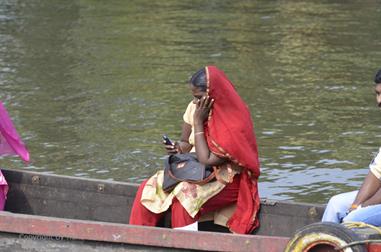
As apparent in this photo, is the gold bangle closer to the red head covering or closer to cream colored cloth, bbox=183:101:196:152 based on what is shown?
the red head covering

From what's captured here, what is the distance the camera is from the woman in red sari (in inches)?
245

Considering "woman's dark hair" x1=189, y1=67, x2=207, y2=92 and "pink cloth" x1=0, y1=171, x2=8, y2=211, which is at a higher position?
"woman's dark hair" x1=189, y1=67, x2=207, y2=92

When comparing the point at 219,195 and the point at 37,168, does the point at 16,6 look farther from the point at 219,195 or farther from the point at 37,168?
the point at 219,195

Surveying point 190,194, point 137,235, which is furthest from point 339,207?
point 137,235

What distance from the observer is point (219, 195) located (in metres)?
6.35

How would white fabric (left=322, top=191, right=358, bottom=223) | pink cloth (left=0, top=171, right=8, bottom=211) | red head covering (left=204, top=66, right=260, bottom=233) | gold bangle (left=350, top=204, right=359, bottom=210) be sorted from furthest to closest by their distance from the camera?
pink cloth (left=0, top=171, right=8, bottom=211) < red head covering (left=204, top=66, right=260, bottom=233) < white fabric (left=322, top=191, right=358, bottom=223) < gold bangle (left=350, top=204, right=359, bottom=210)

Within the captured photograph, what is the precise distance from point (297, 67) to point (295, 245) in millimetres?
10003

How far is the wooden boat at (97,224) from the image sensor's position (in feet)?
18.2

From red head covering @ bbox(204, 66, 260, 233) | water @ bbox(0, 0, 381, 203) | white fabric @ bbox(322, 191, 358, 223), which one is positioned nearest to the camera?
white fabric @ bbox(322, 191, 358, 223)

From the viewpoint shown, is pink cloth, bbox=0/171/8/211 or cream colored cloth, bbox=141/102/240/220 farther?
pink cloth, bbox=0/171/8/211

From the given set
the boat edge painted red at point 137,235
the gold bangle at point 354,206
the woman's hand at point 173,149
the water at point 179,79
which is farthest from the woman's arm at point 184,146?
the water at point 179,79

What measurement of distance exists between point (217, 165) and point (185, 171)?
0.21m

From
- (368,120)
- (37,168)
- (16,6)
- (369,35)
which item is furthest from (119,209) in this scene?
(16,6)

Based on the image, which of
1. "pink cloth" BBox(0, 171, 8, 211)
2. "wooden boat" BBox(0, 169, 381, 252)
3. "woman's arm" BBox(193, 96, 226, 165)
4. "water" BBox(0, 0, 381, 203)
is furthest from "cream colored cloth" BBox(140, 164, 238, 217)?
"water" BBox(0, 0, 381, 203)
